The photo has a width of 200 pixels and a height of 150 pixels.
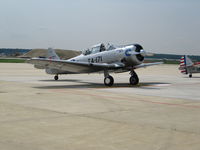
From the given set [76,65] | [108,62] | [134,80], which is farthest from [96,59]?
[134,80]

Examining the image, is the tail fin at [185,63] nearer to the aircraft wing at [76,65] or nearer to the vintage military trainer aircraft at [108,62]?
the vintage military trainer aircraft at [108,62]

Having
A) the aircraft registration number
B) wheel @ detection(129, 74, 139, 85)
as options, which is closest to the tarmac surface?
wheel @ detection(129, 74, 139, 85)

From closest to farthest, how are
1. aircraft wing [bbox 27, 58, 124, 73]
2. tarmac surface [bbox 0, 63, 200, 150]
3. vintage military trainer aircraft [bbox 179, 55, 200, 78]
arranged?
tarmac surface [bbox 0, 63, 200, 150] → aircraft wing [bbox 27, 58, 124, 73] → vintage military trainer aircraft [bbox 179, 55, 200, 78]

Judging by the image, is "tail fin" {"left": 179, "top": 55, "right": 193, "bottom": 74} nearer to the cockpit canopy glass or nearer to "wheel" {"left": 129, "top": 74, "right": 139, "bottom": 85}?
"wheel" {"left": 129, "top": 74, "right": 139, "bottom": 85}

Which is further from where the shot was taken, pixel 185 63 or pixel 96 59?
pixel 185 63

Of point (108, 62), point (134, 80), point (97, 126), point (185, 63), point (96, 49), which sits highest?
point (96, 49)

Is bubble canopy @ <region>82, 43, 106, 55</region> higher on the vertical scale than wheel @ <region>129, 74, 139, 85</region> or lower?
higher

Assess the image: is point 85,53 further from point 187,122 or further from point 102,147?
point 102,147

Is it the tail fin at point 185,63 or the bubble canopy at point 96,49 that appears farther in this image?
the tail fin at point 185,63

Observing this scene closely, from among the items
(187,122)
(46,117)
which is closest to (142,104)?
(187,122)

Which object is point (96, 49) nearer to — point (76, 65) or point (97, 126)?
point (76, 65)

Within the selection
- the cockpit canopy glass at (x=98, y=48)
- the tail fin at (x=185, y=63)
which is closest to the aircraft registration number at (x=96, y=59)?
the cockpit canopy glass at (x=98, y=48)

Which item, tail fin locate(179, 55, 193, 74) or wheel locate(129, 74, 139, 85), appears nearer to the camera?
wheel locate(129, 74, 139, 85)

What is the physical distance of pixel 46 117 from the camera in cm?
736
